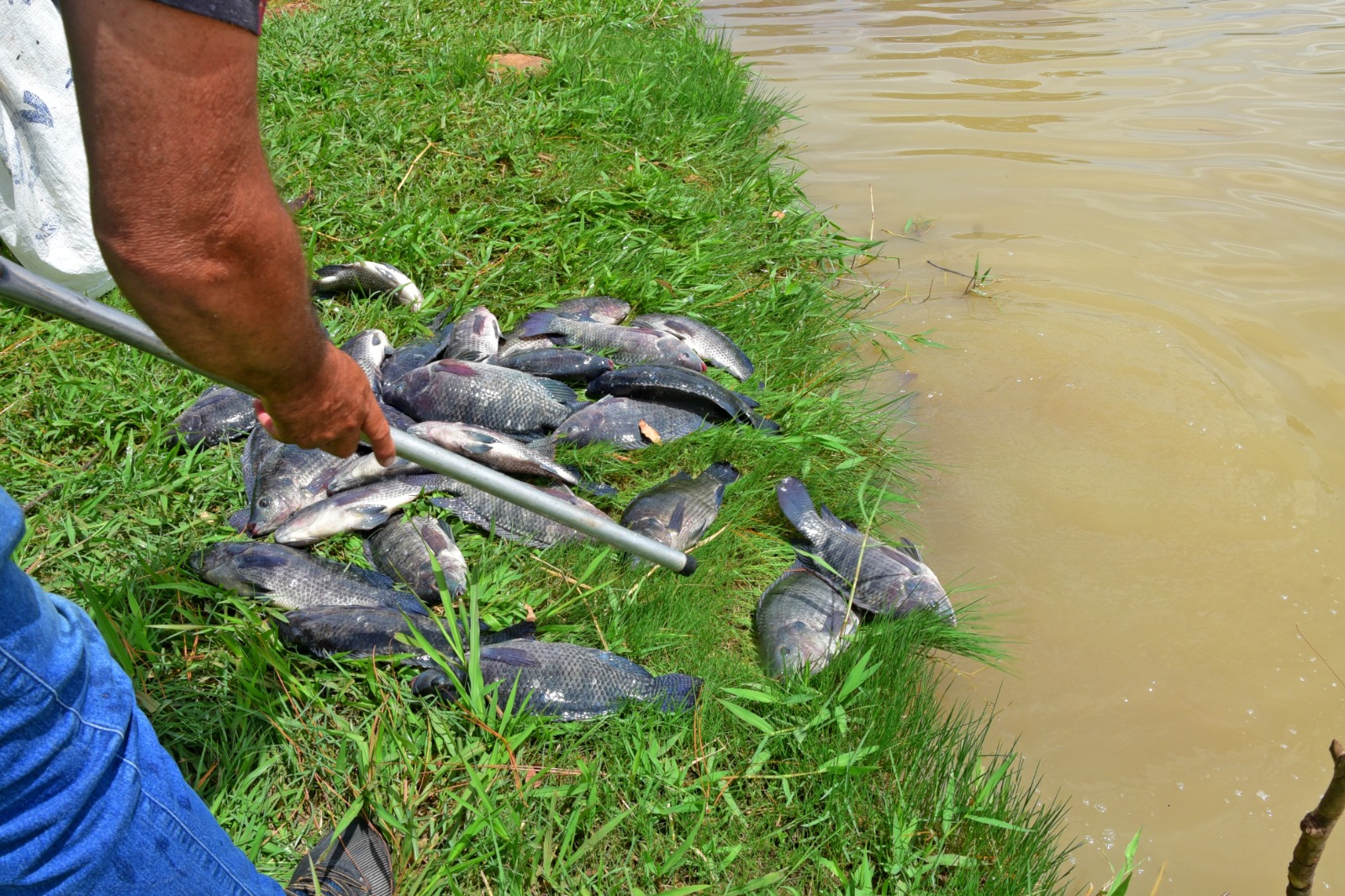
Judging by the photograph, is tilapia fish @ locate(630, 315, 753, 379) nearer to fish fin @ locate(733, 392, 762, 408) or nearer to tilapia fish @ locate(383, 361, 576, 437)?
fish fin @ locate(733, 392, 762, 408)

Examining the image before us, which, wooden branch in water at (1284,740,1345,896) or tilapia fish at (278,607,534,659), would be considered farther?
tilapia fish at (278,607,534,659)

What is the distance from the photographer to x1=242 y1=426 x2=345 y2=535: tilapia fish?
11.1 feet

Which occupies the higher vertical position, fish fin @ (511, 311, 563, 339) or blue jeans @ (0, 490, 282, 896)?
blue jeans @ (0, 490, 282, 896)

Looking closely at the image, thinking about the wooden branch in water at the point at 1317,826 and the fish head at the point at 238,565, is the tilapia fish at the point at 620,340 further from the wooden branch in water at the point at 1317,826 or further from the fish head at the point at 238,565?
the wooden branch in water at the point at 1317,826

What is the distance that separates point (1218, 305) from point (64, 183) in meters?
5.50

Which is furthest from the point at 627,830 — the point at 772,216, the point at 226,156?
the point at 772,216

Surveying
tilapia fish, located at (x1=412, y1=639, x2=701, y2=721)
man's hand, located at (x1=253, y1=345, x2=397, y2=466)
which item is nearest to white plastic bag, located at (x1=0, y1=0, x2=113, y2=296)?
tilapia fish, located at (x1=412, y1=639, x2=701, y2=721)

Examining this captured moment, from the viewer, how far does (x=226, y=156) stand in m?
1.40

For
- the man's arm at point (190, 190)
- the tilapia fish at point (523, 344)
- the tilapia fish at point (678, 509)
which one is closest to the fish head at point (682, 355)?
the tilapia fish at point (523, 344)

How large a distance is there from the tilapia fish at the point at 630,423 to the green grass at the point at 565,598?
Result: 0.07 meters

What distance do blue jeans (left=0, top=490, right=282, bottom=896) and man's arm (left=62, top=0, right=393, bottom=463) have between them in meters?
0.37

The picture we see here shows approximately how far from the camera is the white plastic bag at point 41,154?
→ 4.02 metres

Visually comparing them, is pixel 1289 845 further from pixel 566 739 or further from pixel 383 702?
pixel 383 702

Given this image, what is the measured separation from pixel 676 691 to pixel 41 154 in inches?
136
